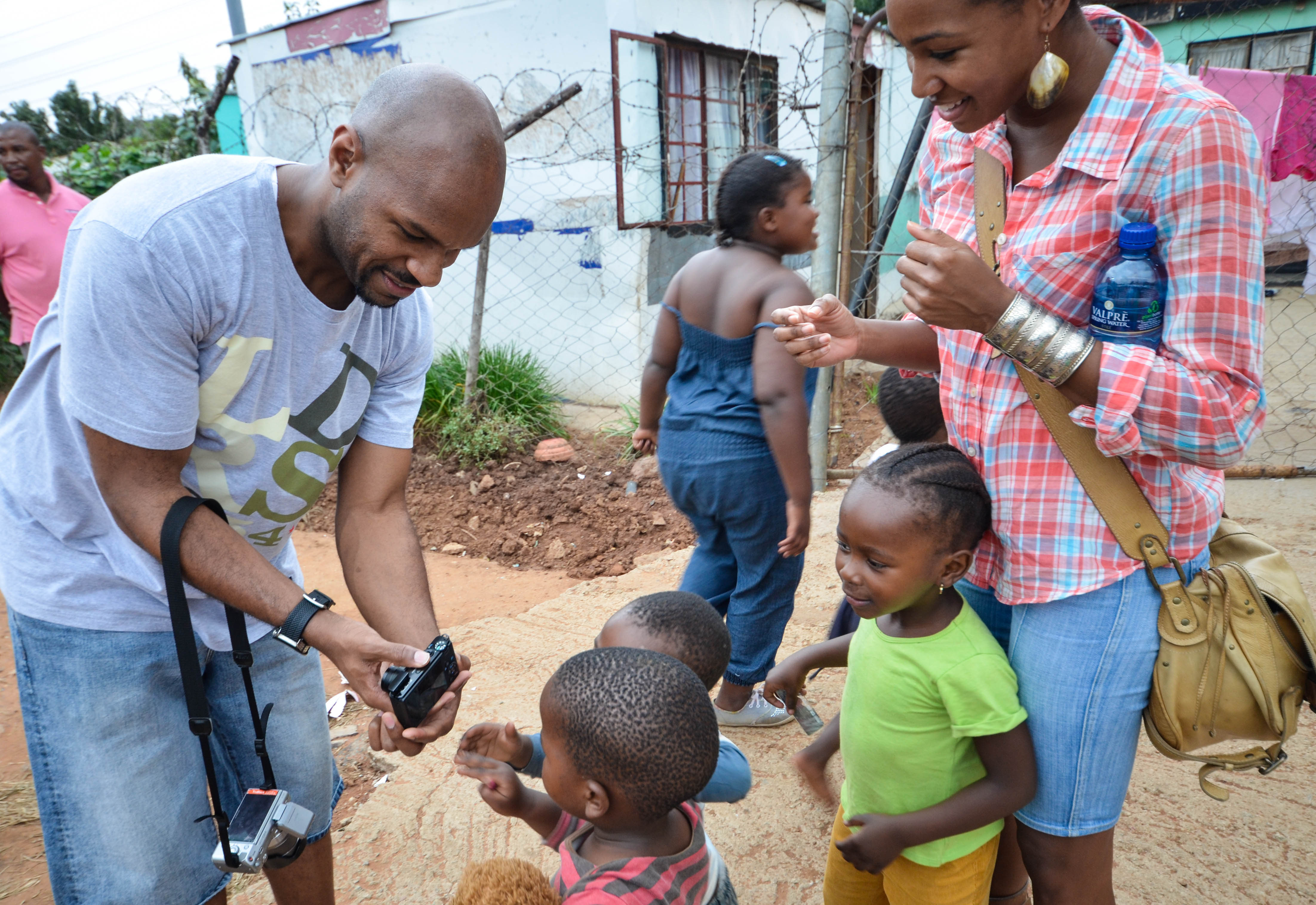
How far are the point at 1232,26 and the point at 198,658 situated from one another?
12760 mm

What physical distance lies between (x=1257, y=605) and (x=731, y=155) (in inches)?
288

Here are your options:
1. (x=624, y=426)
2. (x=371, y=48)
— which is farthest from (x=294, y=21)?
(x=624, y=426)

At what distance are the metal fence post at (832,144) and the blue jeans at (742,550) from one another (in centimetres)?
146

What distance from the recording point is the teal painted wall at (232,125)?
9125 mm

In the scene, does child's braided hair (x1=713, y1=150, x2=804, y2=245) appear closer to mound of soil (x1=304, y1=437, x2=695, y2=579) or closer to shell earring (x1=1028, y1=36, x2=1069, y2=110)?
shell earring (x1=1028, y1=36, x2=1069, y2=110)

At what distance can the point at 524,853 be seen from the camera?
2.54m

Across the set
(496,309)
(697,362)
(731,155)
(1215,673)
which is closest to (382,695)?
(1215,673)

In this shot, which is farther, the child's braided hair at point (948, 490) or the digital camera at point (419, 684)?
the child's braided hair at point (948, 490)

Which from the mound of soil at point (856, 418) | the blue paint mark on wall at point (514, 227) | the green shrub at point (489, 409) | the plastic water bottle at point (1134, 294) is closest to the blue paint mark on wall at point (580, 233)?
the blue paint mark on wall at point (514, 227)

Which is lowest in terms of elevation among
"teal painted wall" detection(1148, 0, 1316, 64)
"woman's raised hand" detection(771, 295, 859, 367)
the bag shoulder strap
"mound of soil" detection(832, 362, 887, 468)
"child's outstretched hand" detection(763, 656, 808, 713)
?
"mound of soil" detection(832, 362, 887, 468)

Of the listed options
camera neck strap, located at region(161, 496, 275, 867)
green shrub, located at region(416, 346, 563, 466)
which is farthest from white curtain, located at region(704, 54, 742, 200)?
camera neck strap, located at region(161, 496, 275, 867)

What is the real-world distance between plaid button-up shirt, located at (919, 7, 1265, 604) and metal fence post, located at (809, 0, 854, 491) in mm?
2820

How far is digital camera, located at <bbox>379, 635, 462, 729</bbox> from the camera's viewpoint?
1.55m

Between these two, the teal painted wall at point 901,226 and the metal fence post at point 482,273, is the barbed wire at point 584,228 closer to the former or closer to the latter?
the metal fence post at point 482,273
